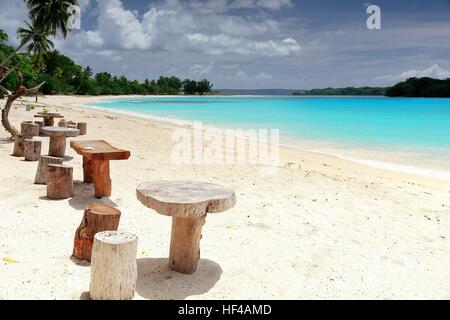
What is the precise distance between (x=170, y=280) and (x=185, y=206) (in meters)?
0.69

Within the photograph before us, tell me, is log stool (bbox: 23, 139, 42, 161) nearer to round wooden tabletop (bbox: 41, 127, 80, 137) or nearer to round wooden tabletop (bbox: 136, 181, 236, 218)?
round wooden tabletop (bbox: 41, 127, 80, 137)

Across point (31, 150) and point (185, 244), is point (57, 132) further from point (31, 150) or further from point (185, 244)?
point (185, 244)

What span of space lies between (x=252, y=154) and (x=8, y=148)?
5.45 metres

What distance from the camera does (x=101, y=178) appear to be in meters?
5.33

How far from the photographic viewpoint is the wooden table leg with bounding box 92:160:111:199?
17.3ft

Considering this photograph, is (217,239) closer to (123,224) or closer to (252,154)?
(123,224)

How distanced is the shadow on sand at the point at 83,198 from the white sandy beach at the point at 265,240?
0.04 feet

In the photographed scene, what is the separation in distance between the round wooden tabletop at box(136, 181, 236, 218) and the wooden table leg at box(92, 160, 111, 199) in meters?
1.97

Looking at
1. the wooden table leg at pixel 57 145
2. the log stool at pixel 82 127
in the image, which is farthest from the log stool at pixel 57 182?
the log stool at pixel 82 127

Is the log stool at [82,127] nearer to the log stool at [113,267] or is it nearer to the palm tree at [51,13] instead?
the log stool at [113,267]

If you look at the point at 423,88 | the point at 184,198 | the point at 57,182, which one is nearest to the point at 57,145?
the point at 57,182

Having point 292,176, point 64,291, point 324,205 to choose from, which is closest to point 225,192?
point 64,291

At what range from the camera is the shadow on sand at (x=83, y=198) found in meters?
5.07

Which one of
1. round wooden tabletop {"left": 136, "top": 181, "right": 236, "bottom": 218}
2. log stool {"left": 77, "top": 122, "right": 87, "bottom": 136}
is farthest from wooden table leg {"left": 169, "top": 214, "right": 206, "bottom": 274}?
log stool {"left": 77, "top": 122, "right": 87, "bottom": 136}
